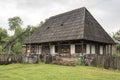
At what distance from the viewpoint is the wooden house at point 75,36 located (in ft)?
76.1

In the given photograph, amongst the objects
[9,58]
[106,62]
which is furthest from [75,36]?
[9,58]

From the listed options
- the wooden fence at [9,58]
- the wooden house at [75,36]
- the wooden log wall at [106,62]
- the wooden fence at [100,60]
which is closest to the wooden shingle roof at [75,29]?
the wooden house at [75,36]

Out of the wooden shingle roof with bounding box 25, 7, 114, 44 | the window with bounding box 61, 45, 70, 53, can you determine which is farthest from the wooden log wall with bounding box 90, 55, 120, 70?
the window with bounding box 61, 45, 70, 53

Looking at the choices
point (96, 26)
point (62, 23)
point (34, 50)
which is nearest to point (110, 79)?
point (96, 26)

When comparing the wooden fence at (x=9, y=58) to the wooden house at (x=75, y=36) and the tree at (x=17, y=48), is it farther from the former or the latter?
the tree at (x=17, y=48)

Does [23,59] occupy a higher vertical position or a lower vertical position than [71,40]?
lower

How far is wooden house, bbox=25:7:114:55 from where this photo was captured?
76.1 ft

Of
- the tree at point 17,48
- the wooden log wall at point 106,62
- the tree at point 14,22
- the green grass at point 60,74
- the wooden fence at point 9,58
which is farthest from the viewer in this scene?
the tree at point 14,22

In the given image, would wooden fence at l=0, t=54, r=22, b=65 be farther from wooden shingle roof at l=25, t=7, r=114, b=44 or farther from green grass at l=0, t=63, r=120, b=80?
green grass at l=0, t=63, r=120, b=80

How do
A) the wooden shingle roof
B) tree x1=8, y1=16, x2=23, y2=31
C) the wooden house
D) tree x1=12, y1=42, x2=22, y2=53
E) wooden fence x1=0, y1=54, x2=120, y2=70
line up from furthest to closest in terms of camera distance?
tree x1=8, y1=16, x2=23, y2=31 → tree x1=12, y1=42, x2=22, y2=53 → the wooden house → the wooden shingle roof → wooden fence x1=0, y1=54, x2=120, y2=70

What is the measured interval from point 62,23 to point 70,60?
8340 millimetres

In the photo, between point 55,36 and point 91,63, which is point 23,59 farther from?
point 91,63

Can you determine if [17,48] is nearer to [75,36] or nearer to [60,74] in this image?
[75,36]

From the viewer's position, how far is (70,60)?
20984 millimetres
